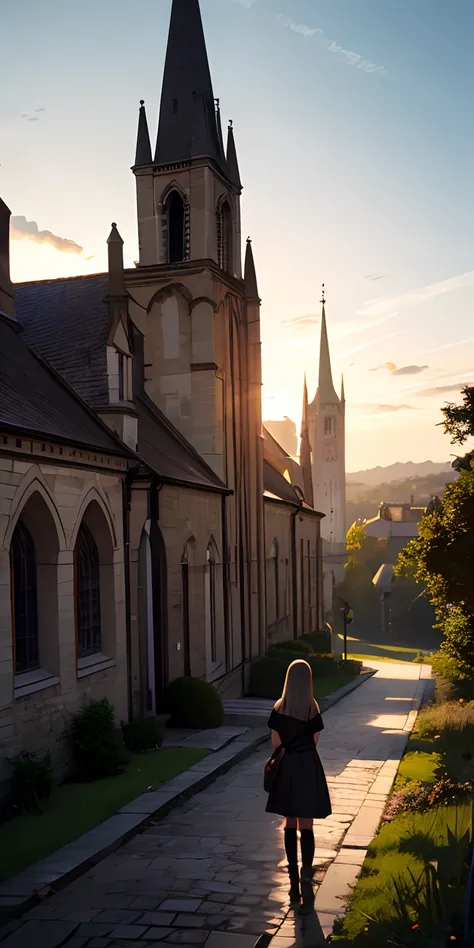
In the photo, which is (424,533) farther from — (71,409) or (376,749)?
(71,409)

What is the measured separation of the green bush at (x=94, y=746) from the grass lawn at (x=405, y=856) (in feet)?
13.9

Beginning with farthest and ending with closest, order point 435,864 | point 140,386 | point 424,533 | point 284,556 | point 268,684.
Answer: point 284,556 → point 268,684 → point 140,386 → point 424,533 → point 435,864

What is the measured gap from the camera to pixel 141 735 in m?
15.0

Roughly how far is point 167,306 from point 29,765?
59.0 feet

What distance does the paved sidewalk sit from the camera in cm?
689

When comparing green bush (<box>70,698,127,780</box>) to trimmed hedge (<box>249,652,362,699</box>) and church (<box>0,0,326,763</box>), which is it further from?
trimmed hedge (<box>249,652,362,699</box>)

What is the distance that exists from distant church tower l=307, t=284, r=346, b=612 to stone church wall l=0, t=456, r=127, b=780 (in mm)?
96479

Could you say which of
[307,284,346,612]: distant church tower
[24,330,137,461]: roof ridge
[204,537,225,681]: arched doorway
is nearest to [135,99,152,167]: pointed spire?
[204,537,225,681]: arched doorway

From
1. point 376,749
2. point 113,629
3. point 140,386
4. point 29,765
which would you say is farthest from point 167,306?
point 29,765

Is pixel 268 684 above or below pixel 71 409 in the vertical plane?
below

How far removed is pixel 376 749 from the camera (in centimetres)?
1588

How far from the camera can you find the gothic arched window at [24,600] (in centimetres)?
1259

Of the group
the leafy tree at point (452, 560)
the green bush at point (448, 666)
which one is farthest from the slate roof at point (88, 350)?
the green bush at point (448, 666)

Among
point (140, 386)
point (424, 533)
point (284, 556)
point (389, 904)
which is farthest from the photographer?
point (284, 556)
